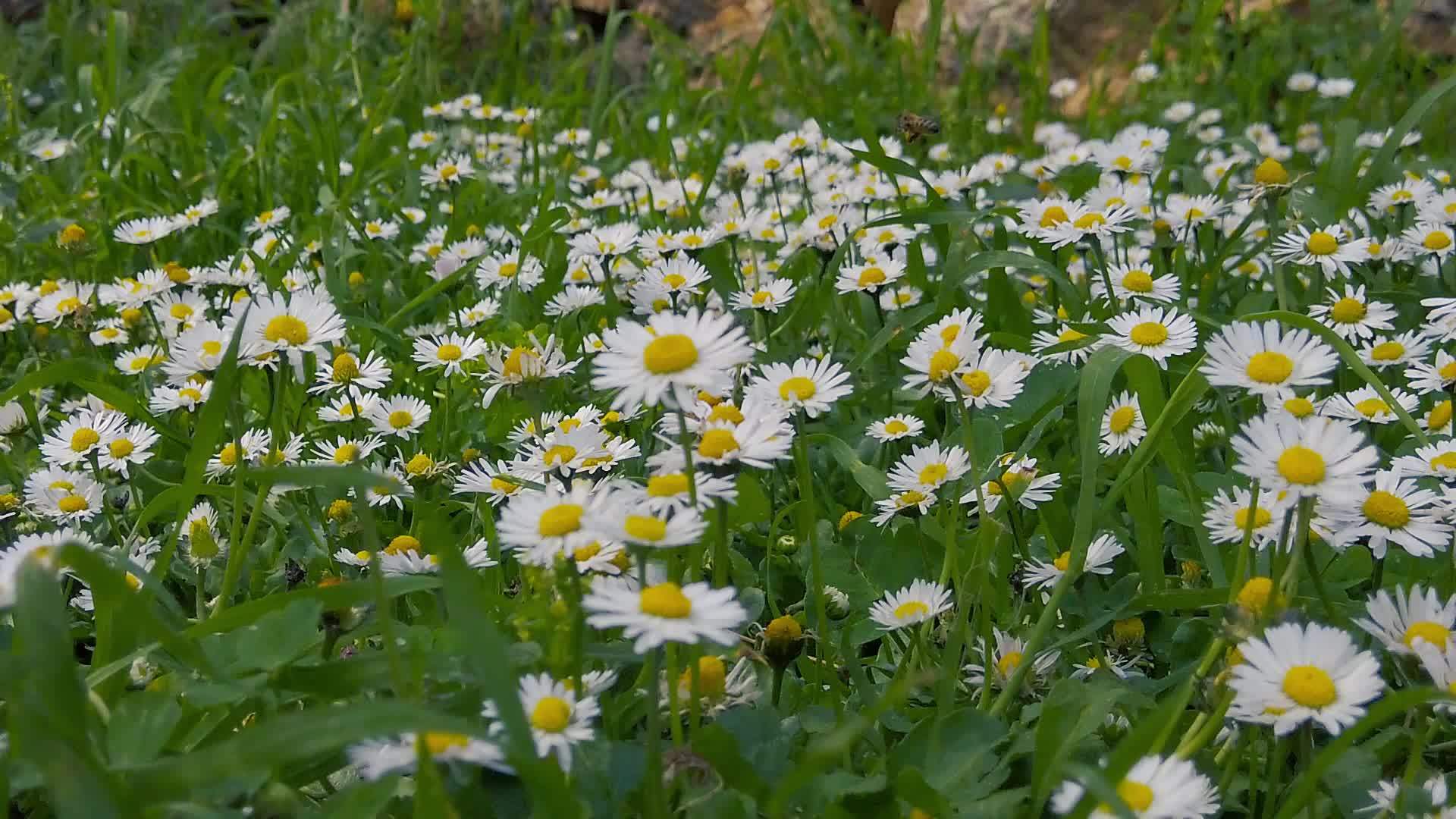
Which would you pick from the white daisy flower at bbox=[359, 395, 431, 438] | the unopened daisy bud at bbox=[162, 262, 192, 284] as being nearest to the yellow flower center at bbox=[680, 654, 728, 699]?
the white daisy flower at bbox=[359, 395, 431, 438]

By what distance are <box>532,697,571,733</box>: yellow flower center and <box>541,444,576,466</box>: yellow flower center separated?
0.38 metres

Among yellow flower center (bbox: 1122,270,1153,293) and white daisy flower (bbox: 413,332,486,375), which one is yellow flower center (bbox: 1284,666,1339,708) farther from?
white daisy flower (bbox: 413,332,486,375)

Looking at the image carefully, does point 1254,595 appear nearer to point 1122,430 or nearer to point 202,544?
point 1122,430

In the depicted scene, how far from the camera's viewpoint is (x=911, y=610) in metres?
1.18

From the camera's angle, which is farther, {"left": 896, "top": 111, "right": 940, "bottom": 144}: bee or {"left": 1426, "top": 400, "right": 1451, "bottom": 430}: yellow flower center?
{"left": 896, "top": 111, "right": 940, "bottom": 144}: bee

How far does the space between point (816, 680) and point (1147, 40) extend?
13.7 feet

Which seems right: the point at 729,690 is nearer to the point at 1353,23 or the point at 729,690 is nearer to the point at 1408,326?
the point at 1408,326

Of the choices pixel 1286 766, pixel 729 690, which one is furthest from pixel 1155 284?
pixel 729 690

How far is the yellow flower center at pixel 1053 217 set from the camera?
1931 millimetres

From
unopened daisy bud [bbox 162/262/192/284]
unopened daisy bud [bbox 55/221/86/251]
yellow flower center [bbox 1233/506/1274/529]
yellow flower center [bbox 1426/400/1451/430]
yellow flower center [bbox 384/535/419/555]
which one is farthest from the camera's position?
unopened daisy bud [bbox 55/221/86/251]

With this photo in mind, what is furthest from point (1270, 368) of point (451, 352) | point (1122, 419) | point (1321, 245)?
point (451, 352)

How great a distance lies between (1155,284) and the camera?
179 cm

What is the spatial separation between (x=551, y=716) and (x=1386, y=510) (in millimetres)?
729

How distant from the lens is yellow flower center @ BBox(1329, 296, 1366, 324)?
167 cm
